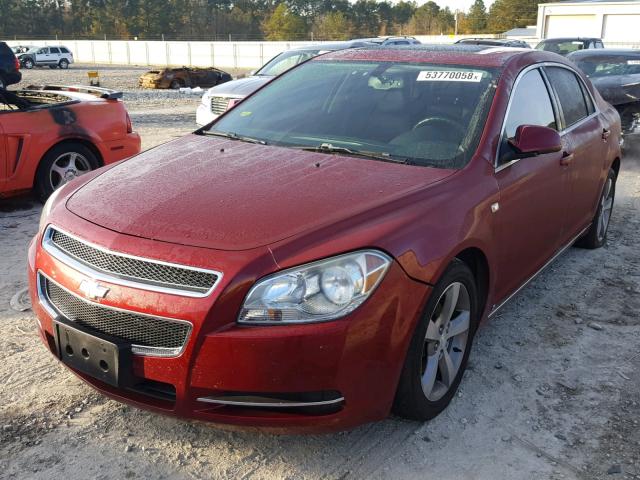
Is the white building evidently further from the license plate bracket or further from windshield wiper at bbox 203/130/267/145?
the license plate bracket

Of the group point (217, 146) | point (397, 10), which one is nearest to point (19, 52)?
point (217, 146)

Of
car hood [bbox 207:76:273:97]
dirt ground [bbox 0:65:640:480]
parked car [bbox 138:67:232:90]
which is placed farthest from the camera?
parked car [bbox 138:67:232:90]

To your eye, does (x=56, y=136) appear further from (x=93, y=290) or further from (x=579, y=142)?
(x=579, y=142)

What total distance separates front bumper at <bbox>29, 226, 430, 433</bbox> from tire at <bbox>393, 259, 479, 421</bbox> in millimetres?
137

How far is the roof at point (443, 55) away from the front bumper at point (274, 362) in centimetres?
183

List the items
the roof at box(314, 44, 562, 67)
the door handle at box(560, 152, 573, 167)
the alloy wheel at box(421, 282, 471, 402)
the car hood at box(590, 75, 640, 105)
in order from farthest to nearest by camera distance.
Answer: the car hood at box(590, 75, 640, 105) → the door handle at box(560, 152, 573, 167) → the roof at box(314, 44, 562, 67) → the alloy wheel at box(421, 282, 471, 402)

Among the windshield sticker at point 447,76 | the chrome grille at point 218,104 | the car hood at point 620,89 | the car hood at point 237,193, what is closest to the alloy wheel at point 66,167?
the car hood at point 237,193

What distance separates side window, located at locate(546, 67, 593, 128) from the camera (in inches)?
177

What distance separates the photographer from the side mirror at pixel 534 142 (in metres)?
3.43

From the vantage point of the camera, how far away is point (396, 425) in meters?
3.08

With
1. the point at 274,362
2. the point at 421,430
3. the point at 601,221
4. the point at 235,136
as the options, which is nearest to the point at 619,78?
the point at 601,221

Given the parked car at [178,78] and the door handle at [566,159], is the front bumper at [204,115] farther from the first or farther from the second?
the parked car at [178,78]

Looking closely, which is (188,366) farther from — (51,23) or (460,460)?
(51,23)

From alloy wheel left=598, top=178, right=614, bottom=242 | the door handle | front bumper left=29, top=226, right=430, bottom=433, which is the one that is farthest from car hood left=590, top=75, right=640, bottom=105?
front bumper left=29, top=226, right=430, bottom=433
